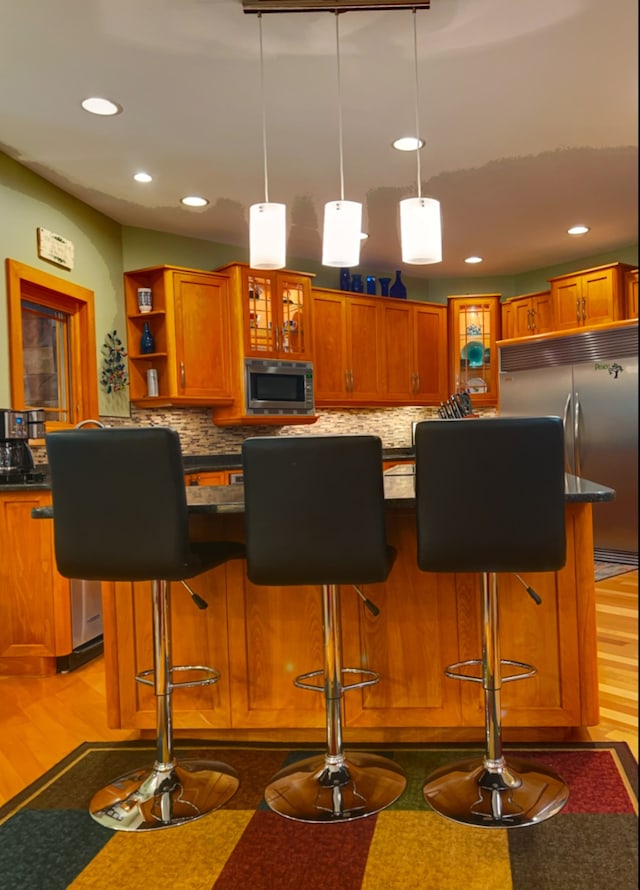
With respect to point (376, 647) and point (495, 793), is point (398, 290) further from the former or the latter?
point (495, 793)

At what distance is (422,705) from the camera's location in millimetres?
2225

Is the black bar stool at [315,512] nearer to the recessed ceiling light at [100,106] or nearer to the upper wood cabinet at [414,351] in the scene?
the recessed ceiling light at [100,106]

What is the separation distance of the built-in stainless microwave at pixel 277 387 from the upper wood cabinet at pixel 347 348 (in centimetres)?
25

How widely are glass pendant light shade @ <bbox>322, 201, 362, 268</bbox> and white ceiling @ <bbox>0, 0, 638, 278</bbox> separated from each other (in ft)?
2.48

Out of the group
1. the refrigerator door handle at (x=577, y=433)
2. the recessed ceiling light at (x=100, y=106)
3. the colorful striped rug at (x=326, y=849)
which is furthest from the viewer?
the refrigerator door handle at (x=577, y=433)

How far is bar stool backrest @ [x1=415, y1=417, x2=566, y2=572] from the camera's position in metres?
1.64

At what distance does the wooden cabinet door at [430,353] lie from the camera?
625cm

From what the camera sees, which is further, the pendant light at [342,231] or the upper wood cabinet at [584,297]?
the upper wood cabinet at [584,297]

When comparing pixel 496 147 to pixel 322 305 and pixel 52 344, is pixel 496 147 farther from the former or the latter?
pixel 52 344

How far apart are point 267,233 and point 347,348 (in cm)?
333

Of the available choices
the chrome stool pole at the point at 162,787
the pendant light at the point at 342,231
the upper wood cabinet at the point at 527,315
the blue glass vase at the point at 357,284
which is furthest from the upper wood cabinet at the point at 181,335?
the chrome stool pole at the point at 162,787

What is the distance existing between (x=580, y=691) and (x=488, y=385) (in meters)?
4.56

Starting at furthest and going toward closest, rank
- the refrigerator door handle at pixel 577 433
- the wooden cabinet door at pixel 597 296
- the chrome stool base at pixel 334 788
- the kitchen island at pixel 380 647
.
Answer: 1. the wooden cabinet door at pixel 597 296
2. the refrigerator door handle at pixel 577 433
3. the kitchen island at pixel 380 647
4. the chrome stool base at pixel 334 788

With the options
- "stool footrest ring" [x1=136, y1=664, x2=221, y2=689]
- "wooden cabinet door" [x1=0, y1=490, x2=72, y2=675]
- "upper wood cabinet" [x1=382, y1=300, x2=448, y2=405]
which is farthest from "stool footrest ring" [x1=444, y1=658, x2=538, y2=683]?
"upper wood cabinet" [x1=382, y1=300, x2=448, y2=405]
